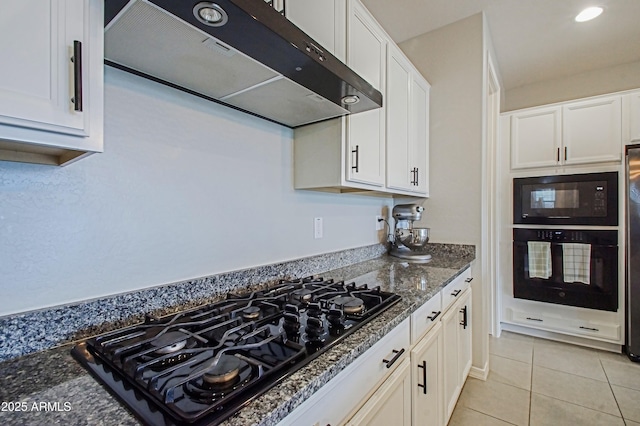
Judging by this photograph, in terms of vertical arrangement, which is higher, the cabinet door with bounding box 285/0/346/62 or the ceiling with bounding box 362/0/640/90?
the ceiling with bounding box 362/0/640/90

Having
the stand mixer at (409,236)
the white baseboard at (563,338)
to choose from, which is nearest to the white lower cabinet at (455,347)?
the stand mixer at (409,236)

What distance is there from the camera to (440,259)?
2256 mm

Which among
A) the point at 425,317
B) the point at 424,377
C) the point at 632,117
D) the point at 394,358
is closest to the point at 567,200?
the point at 632,117

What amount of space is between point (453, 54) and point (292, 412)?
Answer: 2.68 metres

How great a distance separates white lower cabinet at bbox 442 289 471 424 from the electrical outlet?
0.80 m

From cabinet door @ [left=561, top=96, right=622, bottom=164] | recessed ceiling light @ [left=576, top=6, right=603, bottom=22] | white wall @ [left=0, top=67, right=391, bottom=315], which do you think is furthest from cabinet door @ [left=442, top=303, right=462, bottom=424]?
recessed ceiling light @ [left=576, top=6, right=603, bottom=22]

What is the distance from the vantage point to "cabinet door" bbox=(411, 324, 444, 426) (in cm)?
119

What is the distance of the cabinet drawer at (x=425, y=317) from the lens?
1.20 metres

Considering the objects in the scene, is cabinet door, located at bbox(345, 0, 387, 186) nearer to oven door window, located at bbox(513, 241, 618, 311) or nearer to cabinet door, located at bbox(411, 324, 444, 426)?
cabinet door, located at bbox(411, 324, 444, 426)

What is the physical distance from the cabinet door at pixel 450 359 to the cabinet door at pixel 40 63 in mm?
1673

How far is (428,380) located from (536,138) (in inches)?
108

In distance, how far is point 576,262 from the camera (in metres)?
2.65

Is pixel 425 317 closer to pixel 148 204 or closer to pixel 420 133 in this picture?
pixel 148 204

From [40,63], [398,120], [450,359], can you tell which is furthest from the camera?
[398,120]
